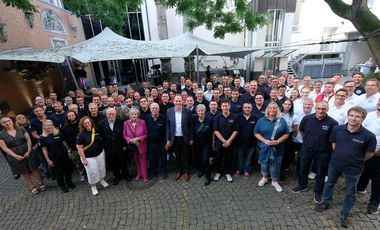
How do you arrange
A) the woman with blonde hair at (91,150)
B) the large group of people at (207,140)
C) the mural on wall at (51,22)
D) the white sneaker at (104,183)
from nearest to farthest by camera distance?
the large group of people at (207,140) → the woman with blonde hair at (91,150) → the white sneaker at (104,183) → the mural on wall at (51,22)

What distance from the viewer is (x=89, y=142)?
399cm

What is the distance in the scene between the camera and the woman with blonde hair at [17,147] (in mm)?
3991

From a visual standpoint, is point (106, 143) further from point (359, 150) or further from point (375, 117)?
point (375, 117)

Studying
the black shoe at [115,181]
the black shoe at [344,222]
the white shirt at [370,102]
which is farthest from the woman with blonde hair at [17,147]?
the white shirt at [370,102]

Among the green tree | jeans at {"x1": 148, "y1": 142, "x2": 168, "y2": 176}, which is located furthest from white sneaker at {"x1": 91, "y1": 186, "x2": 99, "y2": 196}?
the green tree

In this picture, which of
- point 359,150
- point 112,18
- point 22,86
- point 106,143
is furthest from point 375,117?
point 112,18

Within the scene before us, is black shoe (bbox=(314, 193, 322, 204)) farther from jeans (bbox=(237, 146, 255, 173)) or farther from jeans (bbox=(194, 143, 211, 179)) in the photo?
jeans (bbox=(194, 143, 211, 179))

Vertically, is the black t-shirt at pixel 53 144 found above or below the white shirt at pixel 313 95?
below

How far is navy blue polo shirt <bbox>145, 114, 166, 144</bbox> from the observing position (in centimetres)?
439

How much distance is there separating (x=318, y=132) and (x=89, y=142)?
408 cm

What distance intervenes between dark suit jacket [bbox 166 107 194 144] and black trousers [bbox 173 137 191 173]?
12cm

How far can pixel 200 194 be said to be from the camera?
13.6ft

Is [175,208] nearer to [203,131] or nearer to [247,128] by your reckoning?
[203,131]

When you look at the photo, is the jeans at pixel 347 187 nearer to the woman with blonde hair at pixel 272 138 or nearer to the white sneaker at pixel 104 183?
the woman with blonde hair at pixel 272 138
